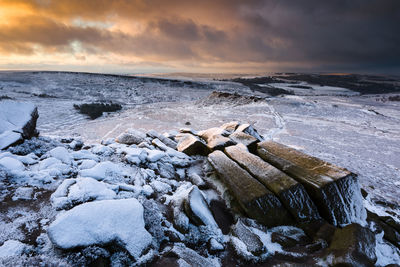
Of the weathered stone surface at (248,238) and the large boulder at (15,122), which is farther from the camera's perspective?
the large boulder at (15,122)

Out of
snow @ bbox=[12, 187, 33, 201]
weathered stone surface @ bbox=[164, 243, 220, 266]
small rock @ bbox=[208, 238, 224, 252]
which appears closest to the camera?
weathered stone surface @ bbox=[164, 243, 220, 266]

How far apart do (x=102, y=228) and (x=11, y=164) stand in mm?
3660

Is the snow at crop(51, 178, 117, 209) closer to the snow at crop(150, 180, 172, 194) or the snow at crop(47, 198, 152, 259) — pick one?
the snow at crop(47, 198, 152, 259)

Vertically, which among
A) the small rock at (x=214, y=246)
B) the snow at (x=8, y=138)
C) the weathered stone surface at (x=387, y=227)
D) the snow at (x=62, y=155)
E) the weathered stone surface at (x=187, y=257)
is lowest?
the weathered stone surface at (x=387, y=227)

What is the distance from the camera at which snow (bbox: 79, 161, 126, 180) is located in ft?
16.1

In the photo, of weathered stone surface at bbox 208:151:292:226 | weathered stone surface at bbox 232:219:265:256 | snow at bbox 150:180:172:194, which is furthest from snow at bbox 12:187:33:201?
weathered stone surface at bbox 208:151:292:226

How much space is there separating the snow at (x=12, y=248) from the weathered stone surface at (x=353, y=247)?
194 inches

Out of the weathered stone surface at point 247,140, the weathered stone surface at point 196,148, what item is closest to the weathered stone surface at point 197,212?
the weathered stone surface at point 196,148

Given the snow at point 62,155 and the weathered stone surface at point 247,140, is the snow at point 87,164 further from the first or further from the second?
the weathered stone surface at point 247,140

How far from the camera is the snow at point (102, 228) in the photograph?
9.31ft

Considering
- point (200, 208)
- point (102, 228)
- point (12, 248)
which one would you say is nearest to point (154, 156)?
point (200, 208)

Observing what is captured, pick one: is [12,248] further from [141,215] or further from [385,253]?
[385,253]

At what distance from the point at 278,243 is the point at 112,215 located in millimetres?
3292

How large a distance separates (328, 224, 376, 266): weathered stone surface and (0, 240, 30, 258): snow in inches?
194
